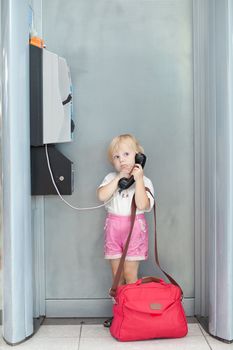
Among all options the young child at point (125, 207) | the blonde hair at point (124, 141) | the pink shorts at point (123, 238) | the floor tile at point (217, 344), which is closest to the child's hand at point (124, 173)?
the young child at point (125, 207)

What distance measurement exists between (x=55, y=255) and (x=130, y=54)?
1.32m

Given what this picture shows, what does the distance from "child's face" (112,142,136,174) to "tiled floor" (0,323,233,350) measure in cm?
94

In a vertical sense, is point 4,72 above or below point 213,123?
above

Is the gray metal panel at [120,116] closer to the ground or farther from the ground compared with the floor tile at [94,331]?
farther from the ground

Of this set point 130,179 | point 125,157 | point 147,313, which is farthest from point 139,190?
point 147,313

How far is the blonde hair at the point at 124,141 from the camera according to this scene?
9.61 feet

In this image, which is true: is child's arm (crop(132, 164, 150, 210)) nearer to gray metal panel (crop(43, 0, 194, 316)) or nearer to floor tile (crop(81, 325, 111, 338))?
gray metal panel (crop(43, 0, 194, 316))

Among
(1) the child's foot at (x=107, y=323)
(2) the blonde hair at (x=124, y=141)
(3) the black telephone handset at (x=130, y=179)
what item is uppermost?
(2) the blonde hair at (x=124, y=141)

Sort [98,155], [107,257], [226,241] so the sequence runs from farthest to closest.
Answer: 1. [98,155]
2. [107,257]
3. [226,241]

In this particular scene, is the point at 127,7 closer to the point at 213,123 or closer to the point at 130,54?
the point at 130,54

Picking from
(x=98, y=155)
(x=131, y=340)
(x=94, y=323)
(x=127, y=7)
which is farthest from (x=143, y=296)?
(x=127, y=7)

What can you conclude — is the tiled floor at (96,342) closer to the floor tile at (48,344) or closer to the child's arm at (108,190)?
the floor tile at (48,344)

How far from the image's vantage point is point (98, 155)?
3166 millimetres

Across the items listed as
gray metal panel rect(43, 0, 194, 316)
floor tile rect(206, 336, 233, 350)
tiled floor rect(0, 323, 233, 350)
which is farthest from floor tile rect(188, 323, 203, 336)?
gray metal panel rect(43, 0, 194, 316)
